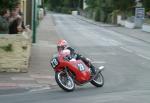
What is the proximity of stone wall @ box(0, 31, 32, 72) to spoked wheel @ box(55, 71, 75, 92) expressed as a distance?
3.31 metres

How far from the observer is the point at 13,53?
16703mm

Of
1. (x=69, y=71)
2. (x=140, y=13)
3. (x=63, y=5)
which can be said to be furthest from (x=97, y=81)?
(x=63, y=5)

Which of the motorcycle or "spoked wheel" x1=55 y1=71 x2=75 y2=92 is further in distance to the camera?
the motorcycle

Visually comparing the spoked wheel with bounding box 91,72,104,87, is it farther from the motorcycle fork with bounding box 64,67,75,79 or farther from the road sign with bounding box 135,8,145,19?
the road sign with bounding box 135,8,145,19

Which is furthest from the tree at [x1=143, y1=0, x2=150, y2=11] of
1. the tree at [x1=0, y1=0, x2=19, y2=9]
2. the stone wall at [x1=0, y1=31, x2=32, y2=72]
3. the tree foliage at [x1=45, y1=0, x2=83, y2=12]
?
the tree foliage at [x1=45, y1=0, x2=83, y2=12]

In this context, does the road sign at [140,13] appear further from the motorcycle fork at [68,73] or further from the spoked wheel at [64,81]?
the spoked wheel at [64,81]

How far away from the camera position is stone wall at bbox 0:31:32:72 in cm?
1664

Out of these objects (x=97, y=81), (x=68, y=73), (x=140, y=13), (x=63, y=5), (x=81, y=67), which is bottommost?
(x=63, y=5)

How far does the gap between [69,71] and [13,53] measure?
3.37 m

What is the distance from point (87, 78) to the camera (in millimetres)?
13883

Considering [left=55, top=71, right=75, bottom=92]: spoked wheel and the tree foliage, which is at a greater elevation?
[left=55, top=71, right=75, bottom=92]: spoked wheel

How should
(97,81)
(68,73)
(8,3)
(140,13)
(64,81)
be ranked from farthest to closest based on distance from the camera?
(140,13)
(8,3)
(97,81)
(68,73)
(64,81)

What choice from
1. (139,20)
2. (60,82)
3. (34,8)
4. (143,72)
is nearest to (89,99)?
(60,82)

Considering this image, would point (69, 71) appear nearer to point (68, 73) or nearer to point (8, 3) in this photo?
point (68, 73)
